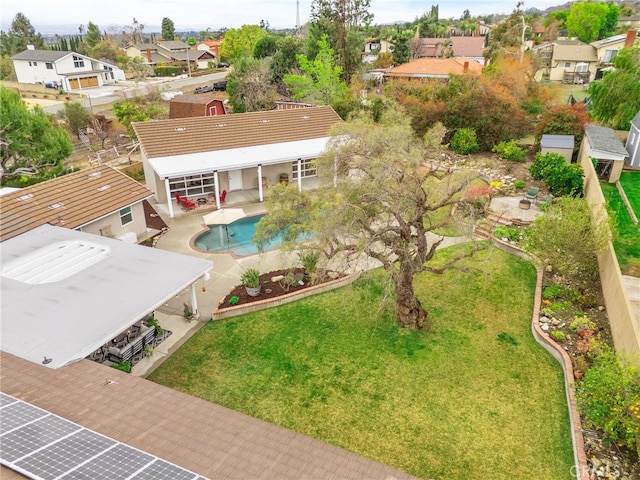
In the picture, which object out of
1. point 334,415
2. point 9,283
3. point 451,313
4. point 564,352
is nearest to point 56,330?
point 9,283

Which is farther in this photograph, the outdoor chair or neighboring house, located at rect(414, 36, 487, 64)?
neighboring house, located at rect(414, 36, 487, 64)

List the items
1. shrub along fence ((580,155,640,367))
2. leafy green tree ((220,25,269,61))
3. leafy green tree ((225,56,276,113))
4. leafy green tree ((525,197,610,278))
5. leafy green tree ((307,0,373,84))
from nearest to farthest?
shrub along fence ((580,155,640,367)) → leafy green tree ((525,197,610,278)) → leafy green tree ((225,56,276,113)) → leafy green tree ((307,0,373,84)) → leafy green tree ((220,25,269,61))

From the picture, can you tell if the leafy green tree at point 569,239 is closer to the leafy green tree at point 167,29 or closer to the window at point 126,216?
the window at point 126,216

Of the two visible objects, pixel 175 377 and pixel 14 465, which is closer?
pixel 14 465

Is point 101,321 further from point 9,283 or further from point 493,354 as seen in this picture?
point 493,354

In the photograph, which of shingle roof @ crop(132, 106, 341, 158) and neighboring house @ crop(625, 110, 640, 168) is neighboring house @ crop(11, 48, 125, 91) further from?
neighboring house @ crop(625, 110, 640, 168)

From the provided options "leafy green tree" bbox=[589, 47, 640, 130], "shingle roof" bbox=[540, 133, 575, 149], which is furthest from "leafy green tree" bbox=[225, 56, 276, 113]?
"leafy green tree" bbox=[589, 47, 640, 130]
